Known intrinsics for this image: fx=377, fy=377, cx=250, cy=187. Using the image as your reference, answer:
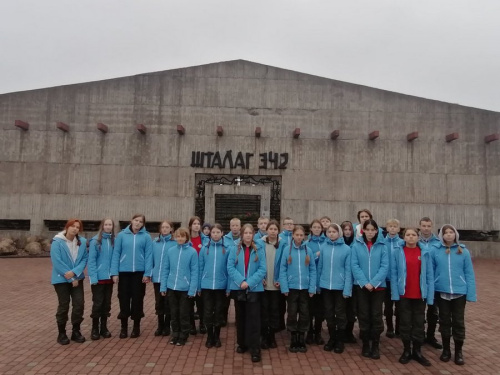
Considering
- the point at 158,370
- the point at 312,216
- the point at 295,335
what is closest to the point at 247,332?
the point at 295,335

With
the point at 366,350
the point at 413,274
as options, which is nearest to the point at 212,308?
the point at 366,350

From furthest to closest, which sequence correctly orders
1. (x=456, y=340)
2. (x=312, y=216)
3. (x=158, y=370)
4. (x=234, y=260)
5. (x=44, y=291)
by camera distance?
(x=312, y=216) → (x=44, y=291) → (x=234, y=260) → (x=456, y=340) → (x=158, y=370)

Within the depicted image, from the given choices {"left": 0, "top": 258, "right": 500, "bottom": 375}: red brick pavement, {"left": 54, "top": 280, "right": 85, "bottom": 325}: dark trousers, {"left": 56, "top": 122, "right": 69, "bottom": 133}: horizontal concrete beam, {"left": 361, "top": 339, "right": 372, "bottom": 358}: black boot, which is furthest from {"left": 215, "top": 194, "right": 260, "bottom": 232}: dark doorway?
{"left": 361, "top": 339, "right": 372, "bottom": 358}: black boot

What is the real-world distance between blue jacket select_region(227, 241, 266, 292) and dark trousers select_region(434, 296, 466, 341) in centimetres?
237

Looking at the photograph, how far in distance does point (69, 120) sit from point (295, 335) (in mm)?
14670

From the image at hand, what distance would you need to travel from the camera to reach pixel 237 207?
1580 centimetres

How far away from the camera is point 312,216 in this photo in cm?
1588

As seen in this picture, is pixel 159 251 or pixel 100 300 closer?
pixel 100 300

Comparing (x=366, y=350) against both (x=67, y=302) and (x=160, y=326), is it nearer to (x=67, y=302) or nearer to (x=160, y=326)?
(x=160, y=326)

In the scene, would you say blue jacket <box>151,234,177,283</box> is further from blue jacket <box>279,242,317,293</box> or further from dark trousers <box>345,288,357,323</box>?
dark trousers <box>345,288,357,323</box>

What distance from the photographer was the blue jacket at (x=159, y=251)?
5.74m

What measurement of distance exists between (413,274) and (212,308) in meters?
2.70

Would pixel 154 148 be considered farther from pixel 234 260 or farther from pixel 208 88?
pixel 234 260

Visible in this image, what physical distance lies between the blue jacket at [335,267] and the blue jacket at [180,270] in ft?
5.78
